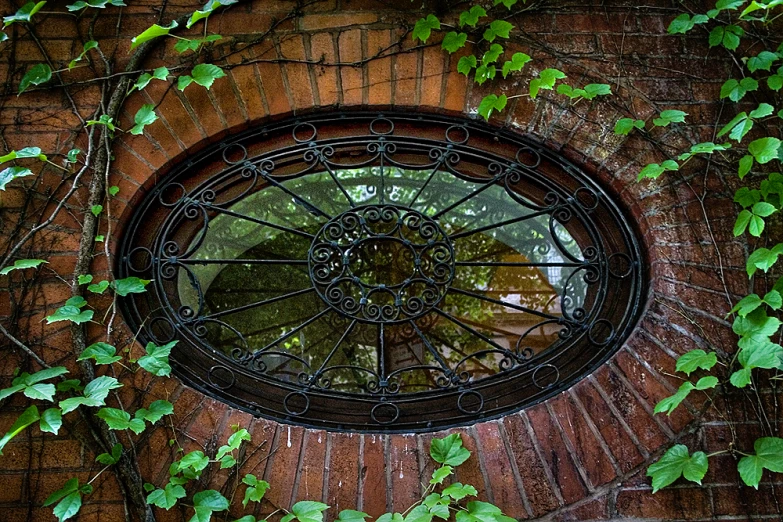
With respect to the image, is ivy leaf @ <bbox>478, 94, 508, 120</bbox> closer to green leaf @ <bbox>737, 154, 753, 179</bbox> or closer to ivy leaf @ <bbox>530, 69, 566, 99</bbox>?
ivy leaf @ <bbox>530, 69, 566, 99</bbox>

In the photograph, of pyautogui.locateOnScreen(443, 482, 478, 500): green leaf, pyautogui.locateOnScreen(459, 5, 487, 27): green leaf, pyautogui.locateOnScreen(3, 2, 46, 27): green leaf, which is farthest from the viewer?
pyautogui.locateOnScreen(459, 5, 487, 27): green leaf

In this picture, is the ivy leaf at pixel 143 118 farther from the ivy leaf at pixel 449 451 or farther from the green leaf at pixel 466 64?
the ivy leaf at pixel 449 451

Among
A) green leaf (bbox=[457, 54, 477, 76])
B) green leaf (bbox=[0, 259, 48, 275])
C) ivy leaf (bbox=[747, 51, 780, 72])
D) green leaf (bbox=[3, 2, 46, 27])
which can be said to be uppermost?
green leaf (bbox=[3, 2, 46, 27])

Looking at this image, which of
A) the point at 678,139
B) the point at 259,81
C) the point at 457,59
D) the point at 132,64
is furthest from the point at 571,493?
the point at 132,64

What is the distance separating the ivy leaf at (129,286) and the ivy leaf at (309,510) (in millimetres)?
832

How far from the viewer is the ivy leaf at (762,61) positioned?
8.20 ft

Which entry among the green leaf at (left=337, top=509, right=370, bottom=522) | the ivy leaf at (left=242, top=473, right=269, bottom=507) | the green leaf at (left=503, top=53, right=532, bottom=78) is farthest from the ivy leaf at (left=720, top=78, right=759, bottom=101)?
the ivy leaf at (left=242, top=473, right=269, bottom=507)

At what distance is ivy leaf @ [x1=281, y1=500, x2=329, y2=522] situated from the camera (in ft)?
6.62

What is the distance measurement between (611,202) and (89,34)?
196cm

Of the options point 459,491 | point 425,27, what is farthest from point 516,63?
point 459,491

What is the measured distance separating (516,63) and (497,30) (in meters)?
0.15

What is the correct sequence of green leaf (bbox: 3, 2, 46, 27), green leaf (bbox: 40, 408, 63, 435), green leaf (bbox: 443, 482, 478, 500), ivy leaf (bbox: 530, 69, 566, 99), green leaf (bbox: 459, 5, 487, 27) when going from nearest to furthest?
green leaf (bbox: 40, 408, 63, 435) → green leaf (bbox: 443, 482, 478, 500) → green leaf (bbox: 3, 2, 46, 27) → ivy leaf (bbox: 530, 69, 566, 99) → green leaf (bbox: 459, 5, 487, 27)

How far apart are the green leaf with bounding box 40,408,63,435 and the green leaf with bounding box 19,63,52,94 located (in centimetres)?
112

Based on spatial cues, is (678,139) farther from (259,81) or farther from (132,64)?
A: (132,64)
